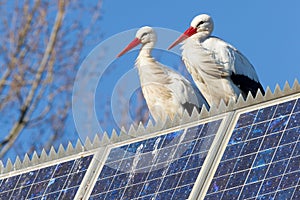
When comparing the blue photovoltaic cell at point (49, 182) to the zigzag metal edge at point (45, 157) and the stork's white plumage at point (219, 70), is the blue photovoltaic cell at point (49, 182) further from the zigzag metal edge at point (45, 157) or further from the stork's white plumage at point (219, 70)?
the stork's white plumage at point (219, 70)

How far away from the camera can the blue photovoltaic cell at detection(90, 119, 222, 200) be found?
524 inches

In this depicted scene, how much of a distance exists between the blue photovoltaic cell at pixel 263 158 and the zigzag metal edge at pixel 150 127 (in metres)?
0.13

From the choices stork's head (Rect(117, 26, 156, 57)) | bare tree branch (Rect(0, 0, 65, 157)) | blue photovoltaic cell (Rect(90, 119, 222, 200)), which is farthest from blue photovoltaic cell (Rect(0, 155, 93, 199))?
bare tree branch (Rect(0, 0, 65, 157))

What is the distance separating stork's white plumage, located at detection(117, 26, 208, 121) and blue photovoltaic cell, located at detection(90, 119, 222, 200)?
130 centimetres

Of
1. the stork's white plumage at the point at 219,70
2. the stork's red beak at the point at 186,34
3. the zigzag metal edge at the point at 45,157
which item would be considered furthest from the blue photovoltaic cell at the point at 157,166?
the stork's red beak at the point at 186,34

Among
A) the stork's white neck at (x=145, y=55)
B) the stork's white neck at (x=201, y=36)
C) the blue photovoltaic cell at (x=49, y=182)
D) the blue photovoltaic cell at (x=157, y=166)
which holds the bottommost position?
the blue photovoltaic cell at (x=49, y=182)

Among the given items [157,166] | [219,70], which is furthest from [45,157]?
[219,70]

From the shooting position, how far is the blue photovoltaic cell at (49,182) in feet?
46.2

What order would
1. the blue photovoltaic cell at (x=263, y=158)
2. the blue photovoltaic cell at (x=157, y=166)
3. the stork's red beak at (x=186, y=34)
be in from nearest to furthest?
the blue photovoltaic cell at (x=263, y=158), the blue photovoltaic cell at (x=157, y=166), the stork's red beak at (x=186, y=34)

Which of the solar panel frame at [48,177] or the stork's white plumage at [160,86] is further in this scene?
the stork's white plumage at [160,86]

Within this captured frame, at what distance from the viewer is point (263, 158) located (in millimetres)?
13086

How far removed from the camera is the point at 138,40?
16453 millimetres

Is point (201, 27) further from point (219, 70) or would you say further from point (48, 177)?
point (48, 177)

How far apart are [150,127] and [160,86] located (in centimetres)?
167
